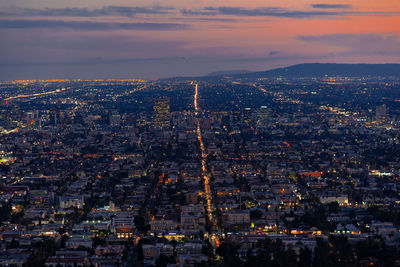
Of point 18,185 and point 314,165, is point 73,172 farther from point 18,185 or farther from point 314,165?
point 314,165

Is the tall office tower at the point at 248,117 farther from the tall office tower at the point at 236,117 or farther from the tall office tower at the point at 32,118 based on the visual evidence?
the tall office tower at the point at 32,118

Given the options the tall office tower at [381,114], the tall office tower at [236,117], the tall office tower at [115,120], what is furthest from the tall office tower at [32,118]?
the tall office tower at [381,114]

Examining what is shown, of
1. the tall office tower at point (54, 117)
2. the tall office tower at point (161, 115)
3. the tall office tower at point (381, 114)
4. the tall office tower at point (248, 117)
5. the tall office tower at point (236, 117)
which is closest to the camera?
the tall office tower at point (236, 117)

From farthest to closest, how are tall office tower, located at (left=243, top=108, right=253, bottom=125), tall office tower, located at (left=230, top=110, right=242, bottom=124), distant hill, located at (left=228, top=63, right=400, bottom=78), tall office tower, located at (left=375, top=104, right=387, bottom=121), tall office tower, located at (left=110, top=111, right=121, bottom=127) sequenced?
distant hill, located at (left=228, top=63, right=400, bottom=78), tall office tower, located at (left=375, top=104, right=387, bottom=121), tall office tower, located at (left=110, top=111, right=121, bottom=127), tall office tower, located at (left=243, top=108, right=253, bottom=125), tall office tower, located at (left=230, top=110, right=242, bottom=124)

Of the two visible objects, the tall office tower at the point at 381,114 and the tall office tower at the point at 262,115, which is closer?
the tall office tower at the point at 262,115

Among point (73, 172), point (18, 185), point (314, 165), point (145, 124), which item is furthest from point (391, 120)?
point (18, 185)

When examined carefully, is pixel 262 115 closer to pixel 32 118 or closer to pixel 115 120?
pixel 115 120

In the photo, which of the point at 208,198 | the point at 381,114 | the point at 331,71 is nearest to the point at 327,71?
the point at 331,71

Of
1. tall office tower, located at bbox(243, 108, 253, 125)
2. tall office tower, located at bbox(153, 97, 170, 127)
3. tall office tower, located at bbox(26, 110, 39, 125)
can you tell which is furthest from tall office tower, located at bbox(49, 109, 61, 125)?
tall office tower, located at bbox(243, 108, 253, 125)

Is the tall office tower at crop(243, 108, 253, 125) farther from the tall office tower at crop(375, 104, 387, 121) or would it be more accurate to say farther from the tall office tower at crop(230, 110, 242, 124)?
the tall office tower at crop(375, 104, 387, 121)
